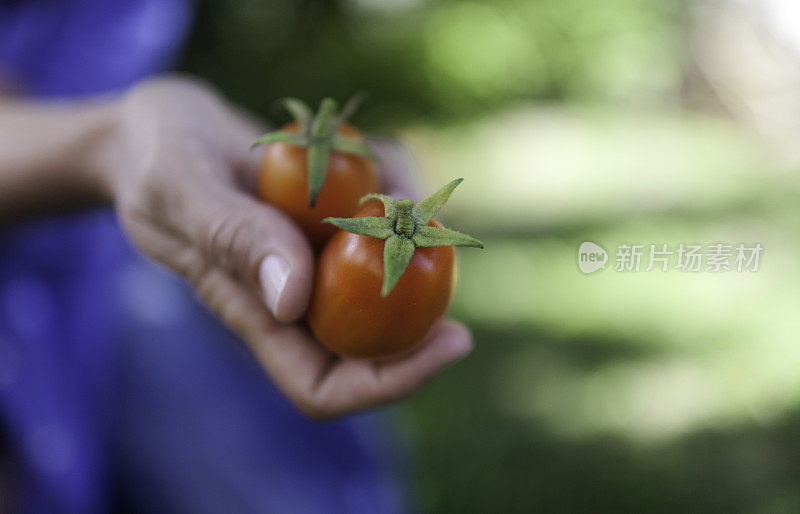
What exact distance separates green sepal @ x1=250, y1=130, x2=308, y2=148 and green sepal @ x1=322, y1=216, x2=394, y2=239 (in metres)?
0.23

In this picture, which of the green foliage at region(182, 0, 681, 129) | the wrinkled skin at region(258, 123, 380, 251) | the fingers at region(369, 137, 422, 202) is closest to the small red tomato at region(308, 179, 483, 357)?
the wrinkled skin at region(258, 123, 380, 251)

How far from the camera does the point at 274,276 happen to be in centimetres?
95

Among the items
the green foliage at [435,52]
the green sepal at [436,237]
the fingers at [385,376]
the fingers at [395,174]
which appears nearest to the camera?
the green sepal at [436,237]

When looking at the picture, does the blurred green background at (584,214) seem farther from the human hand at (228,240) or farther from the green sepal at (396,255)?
the green sepal at (396,255)

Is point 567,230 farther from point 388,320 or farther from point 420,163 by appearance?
point 388,320

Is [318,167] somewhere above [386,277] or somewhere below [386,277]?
above

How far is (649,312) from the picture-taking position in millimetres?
2682

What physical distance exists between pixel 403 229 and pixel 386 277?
0.07m

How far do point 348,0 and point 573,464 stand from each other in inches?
129

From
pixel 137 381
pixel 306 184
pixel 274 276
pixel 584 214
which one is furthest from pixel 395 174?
pixel 584 214

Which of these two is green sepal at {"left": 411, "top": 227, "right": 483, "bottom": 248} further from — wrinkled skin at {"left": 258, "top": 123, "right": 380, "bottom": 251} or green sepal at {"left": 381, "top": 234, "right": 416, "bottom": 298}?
wrinkled skin at {"left": 258, "top": 123, "right": 380, "bottom": 251}

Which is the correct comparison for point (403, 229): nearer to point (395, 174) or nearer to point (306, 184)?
point (306, 184)

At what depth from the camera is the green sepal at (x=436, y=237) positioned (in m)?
0.76

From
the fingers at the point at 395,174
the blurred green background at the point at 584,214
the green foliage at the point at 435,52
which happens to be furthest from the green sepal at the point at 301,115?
the green foliage at the point at 435,52
